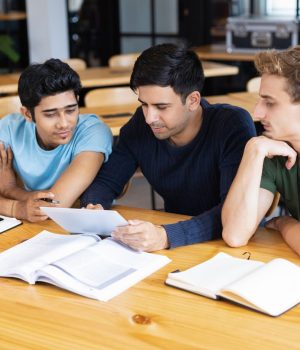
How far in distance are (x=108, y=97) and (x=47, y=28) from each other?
2861mm

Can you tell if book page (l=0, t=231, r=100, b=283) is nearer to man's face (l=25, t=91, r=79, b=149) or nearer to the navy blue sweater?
the navy blue sweater

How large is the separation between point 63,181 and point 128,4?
194 inches

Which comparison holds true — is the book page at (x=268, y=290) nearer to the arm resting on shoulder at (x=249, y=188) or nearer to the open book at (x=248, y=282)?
the open book at (x=248, y=282)

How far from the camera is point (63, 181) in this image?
2.28 m

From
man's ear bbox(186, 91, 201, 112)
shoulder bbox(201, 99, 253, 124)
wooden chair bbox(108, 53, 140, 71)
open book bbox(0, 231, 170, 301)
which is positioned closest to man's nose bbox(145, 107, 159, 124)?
man's ear bbox(186, 91, 201, 112)

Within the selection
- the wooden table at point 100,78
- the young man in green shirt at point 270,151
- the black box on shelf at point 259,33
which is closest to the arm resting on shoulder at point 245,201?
the young man in green shirt at point 270,151

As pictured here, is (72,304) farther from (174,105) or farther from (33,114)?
(33,114)

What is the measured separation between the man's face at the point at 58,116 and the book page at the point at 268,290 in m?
0.99

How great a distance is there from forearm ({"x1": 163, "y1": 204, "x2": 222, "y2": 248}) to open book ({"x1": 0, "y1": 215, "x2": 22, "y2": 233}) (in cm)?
52

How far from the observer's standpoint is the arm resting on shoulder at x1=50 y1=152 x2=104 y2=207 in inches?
89.2

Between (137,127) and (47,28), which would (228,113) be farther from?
(47,28)

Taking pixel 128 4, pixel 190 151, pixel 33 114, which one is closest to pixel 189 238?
pixel 190 151

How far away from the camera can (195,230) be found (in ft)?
6.33

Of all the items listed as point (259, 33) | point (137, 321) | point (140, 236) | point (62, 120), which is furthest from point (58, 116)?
point (259, 33)
